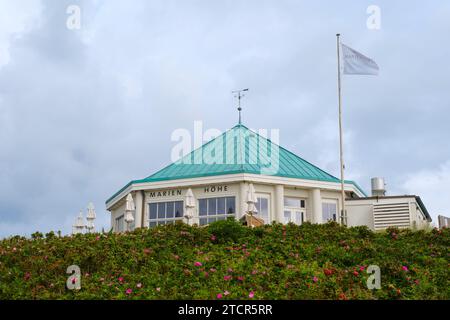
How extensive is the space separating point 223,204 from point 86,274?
→ 14081 millimetres

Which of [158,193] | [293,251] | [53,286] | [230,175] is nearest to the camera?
[53,286]

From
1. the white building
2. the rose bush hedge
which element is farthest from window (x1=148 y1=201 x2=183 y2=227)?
the rose bush hedge

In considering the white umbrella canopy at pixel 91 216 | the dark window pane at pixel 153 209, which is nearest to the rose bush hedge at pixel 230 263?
the white umbrella canopy at pixel 91 216

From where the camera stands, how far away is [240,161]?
2656 centimetres

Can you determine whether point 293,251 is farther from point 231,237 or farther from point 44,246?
point 44,246

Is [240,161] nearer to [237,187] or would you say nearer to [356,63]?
[237,187]

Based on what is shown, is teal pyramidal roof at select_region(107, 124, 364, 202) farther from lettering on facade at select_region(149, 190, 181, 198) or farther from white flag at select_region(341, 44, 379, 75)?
white flag at select_region(341, 44, 379, 75)

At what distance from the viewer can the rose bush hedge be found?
445 inches

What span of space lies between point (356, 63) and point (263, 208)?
283 inches

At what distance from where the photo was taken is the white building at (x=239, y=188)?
25.6 m

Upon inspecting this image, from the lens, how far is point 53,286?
11.6 metres
